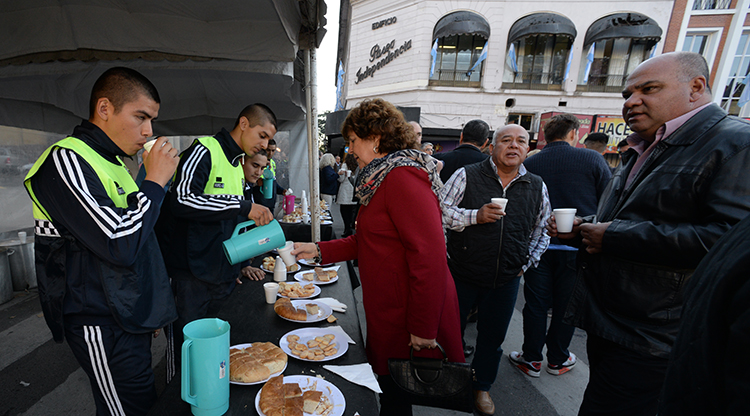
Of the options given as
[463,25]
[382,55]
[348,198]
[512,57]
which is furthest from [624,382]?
[382,55]

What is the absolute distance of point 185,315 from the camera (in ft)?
6.23

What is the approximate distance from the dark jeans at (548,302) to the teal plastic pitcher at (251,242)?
233 cm

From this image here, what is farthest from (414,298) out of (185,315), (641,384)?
(185,315)

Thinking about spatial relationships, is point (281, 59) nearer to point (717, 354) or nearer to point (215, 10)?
point (215, 10)

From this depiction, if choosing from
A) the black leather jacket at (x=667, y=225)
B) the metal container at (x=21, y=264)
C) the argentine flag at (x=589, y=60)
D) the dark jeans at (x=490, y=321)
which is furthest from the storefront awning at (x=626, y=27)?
the metal container at (x=21, y=264)

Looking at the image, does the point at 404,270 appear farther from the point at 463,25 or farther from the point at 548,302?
the point at 463,25

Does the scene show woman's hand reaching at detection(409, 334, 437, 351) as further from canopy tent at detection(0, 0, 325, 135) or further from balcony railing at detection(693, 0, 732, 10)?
balcony railing at detection(693, 0, 732, 10)

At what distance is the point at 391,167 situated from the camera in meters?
1.42

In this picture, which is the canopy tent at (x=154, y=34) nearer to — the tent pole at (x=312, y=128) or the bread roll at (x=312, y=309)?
the tent pole at (x=312, y=128)

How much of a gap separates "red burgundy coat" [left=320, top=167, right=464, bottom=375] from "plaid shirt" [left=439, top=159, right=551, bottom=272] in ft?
2.49

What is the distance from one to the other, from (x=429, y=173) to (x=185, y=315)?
70.7 inches

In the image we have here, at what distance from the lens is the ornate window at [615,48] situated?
40.4 feet

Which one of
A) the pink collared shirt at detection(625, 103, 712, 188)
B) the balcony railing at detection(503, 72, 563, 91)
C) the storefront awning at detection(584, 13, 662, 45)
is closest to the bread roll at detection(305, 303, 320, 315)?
the pink collared shirt at detection(625, 103, 712, 188)

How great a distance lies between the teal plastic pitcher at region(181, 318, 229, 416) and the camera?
84 centimetres
